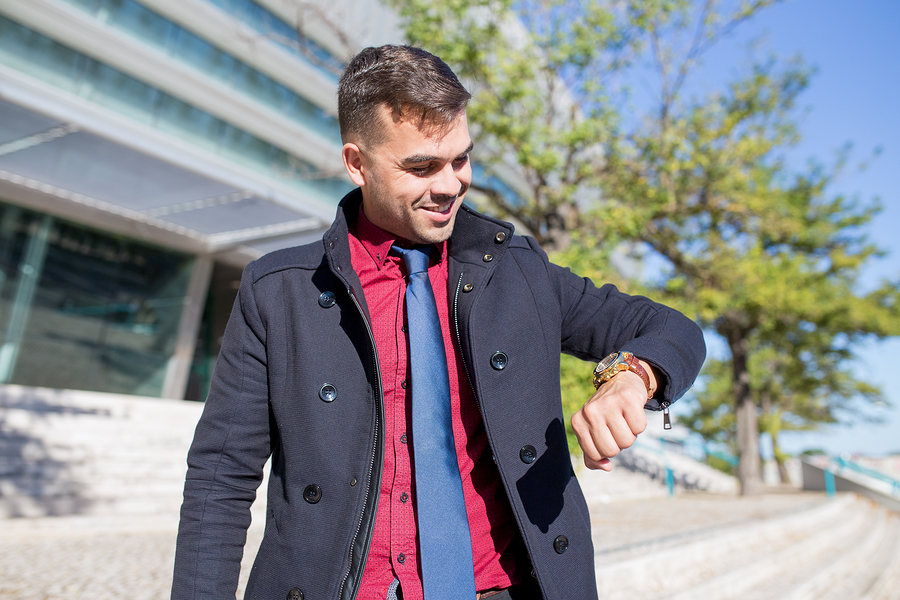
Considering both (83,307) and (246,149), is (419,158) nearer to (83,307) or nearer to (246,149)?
(83,307)

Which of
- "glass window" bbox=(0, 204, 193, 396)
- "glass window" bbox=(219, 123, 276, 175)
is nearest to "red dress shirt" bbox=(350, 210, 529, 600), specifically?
"glass window" bbox=(0, 204, 193, 396)

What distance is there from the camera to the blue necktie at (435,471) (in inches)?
49.6

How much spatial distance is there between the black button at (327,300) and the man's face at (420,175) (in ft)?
0.80

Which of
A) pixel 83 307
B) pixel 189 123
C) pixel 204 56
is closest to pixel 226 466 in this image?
pixel 83 307

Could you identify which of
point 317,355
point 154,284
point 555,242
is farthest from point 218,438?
point 154,284

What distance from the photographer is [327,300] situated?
5.04ft

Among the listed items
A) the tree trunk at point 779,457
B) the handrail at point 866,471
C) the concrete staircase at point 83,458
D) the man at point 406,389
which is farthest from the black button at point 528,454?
the tree trunk at point 779,457

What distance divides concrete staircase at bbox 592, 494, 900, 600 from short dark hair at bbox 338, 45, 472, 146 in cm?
389

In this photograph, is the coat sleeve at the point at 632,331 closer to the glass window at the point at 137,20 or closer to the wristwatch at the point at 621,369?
the wristwatch at the point at 621,369

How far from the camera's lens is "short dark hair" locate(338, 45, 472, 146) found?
1.46 meters

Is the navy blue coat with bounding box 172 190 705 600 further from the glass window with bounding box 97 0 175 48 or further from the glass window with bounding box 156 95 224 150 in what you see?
the glass window with bounding box 97 0 175 48

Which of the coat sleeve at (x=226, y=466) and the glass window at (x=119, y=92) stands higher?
the glass window at (x=119, y=92)

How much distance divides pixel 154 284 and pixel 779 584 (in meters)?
14.5

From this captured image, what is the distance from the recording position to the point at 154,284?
15547mm
